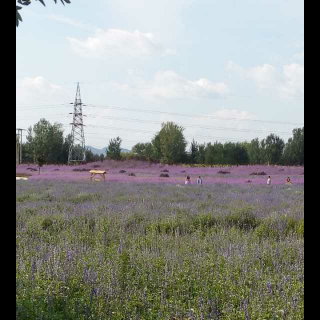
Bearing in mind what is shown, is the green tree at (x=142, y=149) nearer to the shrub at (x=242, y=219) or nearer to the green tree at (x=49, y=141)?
the green tree at (x=49, y=141)

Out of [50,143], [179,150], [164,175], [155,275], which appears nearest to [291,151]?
[179,150]

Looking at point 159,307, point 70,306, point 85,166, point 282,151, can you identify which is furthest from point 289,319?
point 282,151

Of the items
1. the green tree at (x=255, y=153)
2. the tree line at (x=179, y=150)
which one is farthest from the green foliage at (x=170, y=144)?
the green tree at (x=255, y=153)

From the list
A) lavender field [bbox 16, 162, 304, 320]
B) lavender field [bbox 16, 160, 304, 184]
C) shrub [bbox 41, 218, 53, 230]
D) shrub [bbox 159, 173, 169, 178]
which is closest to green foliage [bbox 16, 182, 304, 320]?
lavender field [bbox 16, 162, 304, 320]

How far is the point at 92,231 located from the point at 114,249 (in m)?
1.78

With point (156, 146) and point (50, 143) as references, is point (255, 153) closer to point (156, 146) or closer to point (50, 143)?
point (156, 146)

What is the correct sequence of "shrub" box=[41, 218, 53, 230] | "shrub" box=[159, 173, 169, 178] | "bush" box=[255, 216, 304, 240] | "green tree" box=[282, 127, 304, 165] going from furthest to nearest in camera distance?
"green tree" box=[282, 127, 304, 165], "shrub" box=[159, 173, 169, 178], "shrub" box=[41, 218, 53, 230], "bush" box=[255, 216, 304, 240]

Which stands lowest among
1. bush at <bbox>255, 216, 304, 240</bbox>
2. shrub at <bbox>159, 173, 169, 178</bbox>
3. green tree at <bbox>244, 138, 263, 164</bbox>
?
bush at <bbox>255, 216, 304, 240</bbox>

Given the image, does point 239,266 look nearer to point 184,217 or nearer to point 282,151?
point 184,217

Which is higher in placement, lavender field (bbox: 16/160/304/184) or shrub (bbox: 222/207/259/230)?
lavender field (bbox: 16/160/304/184)

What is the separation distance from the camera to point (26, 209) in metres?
8.88

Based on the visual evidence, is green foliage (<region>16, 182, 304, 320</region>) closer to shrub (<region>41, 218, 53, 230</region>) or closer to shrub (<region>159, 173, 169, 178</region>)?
shrub (<region>41, 218, 53, 230</region>)

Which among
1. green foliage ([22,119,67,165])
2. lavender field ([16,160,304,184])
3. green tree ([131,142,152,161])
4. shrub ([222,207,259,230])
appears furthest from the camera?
green tree ([131,142,152,161])

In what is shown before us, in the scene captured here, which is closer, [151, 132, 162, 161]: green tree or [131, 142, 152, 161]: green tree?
[151, 132, 162, 161]: green tree
